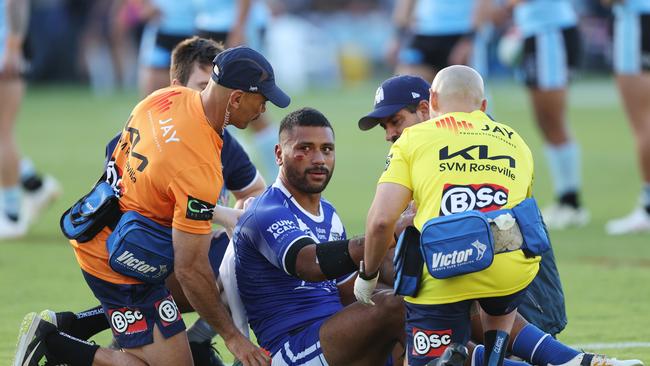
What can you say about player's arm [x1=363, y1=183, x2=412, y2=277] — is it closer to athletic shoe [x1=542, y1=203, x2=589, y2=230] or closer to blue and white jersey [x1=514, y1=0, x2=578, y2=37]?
athletic shoe [x1=542, y1=203, x2=589, y2=230]

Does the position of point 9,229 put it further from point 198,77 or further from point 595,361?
point 595,361

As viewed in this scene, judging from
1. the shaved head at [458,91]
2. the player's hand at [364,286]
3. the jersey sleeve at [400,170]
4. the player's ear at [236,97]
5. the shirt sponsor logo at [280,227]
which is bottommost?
the player's hand at [364,286]

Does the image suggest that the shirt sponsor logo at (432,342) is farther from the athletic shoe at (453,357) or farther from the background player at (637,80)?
the background player at (637,80)

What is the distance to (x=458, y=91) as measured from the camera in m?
5.83

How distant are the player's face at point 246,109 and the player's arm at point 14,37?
17.8 feet

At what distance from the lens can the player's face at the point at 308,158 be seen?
6.17 meters

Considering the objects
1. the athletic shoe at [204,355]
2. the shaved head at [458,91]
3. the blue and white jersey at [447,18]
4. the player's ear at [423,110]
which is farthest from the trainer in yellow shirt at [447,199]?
the blue and white jersey at [447,18]

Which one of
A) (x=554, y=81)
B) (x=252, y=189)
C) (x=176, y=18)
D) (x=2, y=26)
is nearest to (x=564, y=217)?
(x=554, y=81)

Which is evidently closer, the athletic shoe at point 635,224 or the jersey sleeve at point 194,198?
the jersey sleeve at point 194,198

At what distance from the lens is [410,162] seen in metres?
5.61

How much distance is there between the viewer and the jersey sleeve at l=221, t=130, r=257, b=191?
7.53 m

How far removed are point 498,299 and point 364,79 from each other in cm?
2789

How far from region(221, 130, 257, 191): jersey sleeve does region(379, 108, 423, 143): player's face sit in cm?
131

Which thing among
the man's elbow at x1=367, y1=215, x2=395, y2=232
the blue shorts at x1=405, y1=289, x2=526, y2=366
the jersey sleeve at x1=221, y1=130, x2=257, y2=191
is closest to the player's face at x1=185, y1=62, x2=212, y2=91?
the jersey sleeve at x1=221, y1=130, x2=257, y2=191
